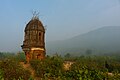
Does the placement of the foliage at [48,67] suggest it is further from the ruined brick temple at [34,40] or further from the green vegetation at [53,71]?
the ruined brick temple at [34,40]

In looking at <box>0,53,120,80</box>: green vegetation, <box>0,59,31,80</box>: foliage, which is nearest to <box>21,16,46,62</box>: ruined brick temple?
<box>0,53,120,80</box>: green vegetation

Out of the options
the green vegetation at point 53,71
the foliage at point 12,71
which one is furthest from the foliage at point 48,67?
the foliage at point 12,71

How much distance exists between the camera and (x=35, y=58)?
28.8 meters

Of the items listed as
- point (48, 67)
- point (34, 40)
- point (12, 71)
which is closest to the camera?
point (12, 71)

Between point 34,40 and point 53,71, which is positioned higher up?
point 34,40

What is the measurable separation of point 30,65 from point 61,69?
12.9 ft

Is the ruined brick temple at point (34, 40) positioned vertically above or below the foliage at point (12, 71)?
above

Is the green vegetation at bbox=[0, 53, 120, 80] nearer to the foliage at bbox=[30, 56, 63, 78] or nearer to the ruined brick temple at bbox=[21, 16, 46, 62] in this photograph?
the foliage at bbox=[30, 56, 63, 78]

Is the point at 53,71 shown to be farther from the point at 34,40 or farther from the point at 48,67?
the point at 34,40

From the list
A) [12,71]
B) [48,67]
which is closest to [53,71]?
[48,67]

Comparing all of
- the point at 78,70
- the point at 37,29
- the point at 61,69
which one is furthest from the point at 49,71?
the point at 37,29

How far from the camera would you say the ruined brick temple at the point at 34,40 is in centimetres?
2889

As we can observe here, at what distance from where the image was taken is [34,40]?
2934cm

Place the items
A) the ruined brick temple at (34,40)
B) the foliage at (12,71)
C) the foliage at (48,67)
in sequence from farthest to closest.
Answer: the ruined brick temple at (34,40) → the foliage at (48,67) → the foliage at (12,71)
